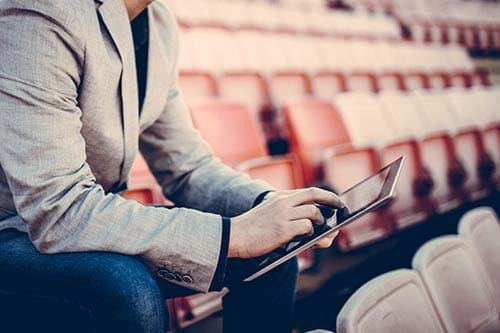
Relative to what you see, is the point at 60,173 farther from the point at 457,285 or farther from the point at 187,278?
the point at 457,285

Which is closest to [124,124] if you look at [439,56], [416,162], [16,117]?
[16,117]

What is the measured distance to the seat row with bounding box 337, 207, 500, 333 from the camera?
31cm

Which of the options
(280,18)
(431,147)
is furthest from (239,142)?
(280,18)

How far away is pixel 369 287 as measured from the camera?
32 centimetres

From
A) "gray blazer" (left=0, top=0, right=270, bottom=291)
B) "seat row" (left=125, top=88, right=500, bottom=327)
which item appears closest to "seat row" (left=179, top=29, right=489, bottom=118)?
"seat row" (left=125, top=88, right=500, bottom=327)

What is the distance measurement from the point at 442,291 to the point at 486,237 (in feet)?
0.43

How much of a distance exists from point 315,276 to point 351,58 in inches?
40.8

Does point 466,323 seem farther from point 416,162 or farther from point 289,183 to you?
point 416,162

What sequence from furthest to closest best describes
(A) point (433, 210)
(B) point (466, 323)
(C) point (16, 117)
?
1. (A) point (433, 210)
2. (B) point (466, 323)
3. (C) point (16, 117)

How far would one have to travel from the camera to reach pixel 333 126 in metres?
0.93

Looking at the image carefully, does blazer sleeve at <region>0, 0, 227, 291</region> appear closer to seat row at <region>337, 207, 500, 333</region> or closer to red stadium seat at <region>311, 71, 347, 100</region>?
seat row at <region>337, 207, 500, 333</region>

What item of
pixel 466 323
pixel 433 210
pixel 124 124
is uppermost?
pixel 124 124

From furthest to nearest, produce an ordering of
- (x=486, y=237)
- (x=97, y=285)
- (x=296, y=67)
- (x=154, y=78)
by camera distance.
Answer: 1. (x=296, y=67)
2. (x=486, y=237)
3. (x=154, y=78)
4. (x=97, y=285)

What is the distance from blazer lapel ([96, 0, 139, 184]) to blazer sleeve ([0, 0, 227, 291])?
0.03 meters
